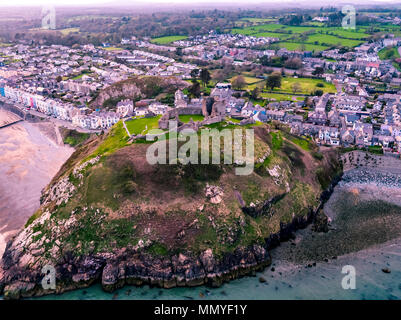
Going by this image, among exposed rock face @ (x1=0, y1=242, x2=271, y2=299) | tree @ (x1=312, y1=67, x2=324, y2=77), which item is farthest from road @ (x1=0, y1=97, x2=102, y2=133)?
tree @ (x1=312, y1=67, x2=324, y2=77)

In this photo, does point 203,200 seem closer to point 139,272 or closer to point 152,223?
point 152,223

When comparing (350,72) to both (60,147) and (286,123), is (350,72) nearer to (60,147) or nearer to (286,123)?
(286,123)

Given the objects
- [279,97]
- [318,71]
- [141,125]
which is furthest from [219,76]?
[141,125]

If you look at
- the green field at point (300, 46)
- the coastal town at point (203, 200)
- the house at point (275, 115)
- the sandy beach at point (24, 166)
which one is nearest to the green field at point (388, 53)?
the green field at point (300, 46)

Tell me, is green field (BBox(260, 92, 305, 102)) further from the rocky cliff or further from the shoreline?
the shoreline

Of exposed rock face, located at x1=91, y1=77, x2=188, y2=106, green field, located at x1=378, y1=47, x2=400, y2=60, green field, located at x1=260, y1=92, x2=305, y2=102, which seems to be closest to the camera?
green field, located at x1=260, y1=92, x2=305, y2=102

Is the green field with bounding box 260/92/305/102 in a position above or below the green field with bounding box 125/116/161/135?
above
